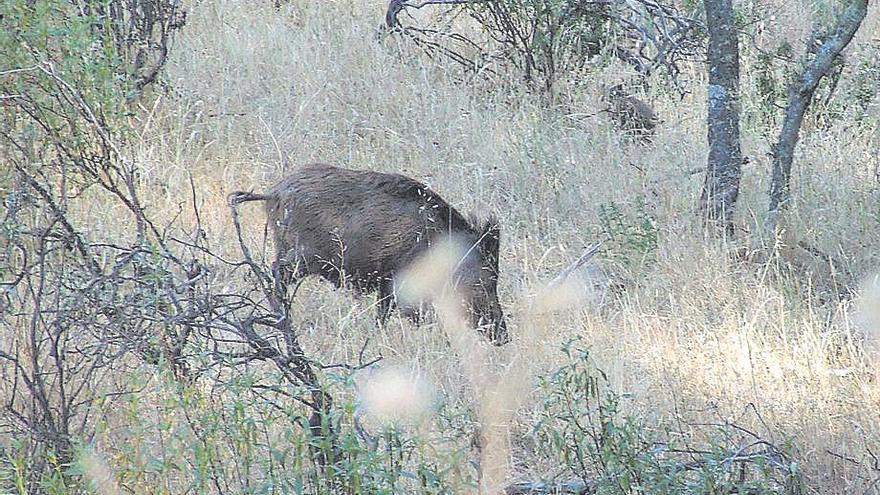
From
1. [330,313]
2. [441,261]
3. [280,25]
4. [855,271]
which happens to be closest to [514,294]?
[441,261]

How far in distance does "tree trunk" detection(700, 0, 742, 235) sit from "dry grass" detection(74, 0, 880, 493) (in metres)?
0.18

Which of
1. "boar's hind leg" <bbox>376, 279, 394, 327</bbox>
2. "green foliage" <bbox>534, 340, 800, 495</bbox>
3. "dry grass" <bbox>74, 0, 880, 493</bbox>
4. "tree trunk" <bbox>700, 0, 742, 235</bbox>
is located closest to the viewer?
"green foliage" <bbox>534, 340, 800, 495</bbox>

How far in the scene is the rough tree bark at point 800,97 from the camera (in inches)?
235

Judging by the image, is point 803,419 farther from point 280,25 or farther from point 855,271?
point 280,25

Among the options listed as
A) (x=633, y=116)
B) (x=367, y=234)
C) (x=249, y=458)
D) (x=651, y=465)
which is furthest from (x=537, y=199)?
Result: (x=249, y=458)

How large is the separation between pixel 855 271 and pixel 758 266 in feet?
1.60

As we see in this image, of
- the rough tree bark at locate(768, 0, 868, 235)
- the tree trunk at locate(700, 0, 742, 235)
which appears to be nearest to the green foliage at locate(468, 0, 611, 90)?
the tree trunk at locate(700, 0, 742, 235)

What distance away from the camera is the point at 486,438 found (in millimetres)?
3451

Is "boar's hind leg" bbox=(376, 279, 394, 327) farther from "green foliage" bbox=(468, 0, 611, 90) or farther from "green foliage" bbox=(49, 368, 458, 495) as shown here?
"green foliage" bbox=(468, 0, 611, 90)

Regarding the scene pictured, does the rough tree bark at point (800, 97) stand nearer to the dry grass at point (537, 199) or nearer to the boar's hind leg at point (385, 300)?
the dry grass at point (537, 199)

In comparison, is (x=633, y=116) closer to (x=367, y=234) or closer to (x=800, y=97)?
(x=800, y=97)

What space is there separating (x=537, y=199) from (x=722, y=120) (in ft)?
3.97

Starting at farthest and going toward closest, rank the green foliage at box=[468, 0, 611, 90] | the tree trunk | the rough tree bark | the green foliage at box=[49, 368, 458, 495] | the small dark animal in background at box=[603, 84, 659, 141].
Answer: the green foliage at box=[468, 0, 611, 90] < the small dark animal in background at box=[603, 84, 659, 141] < the tree trunk < the rough tree bark < the green foliage at box=[49, 368, 458, 495]

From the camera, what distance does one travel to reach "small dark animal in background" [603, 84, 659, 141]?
27.4 feet
